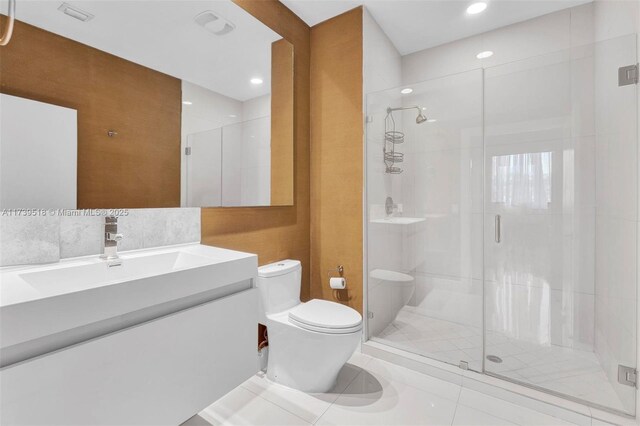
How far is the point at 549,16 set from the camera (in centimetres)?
224

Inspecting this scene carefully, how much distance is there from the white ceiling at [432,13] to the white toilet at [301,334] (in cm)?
189

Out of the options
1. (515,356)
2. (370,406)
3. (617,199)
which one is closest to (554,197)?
(617,199)

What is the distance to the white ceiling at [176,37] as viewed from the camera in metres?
1.14

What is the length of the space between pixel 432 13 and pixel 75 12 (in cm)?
224

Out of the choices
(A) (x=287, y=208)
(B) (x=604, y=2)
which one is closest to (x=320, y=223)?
(A) (x=287, y=208)

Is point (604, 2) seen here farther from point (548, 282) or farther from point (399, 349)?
point (399, 349)

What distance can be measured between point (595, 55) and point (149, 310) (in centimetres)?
255

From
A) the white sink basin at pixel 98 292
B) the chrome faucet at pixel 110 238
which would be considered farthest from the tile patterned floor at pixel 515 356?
the chrome faucet at pixel 110 238

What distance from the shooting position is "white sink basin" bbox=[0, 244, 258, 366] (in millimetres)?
663

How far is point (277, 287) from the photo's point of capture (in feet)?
5.82

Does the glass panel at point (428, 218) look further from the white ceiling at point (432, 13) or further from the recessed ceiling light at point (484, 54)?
the recessed ceiling light at point (484, 54)

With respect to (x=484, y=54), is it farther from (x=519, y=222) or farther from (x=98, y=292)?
(x=98, y=292)

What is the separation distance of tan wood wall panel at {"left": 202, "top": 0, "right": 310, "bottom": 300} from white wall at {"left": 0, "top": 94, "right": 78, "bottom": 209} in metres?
0.63

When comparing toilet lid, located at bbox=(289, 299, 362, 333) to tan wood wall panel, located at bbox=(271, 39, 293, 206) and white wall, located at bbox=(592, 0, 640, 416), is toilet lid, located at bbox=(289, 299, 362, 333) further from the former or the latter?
white wall, located at bbox=(592, 0, 640, 416)
